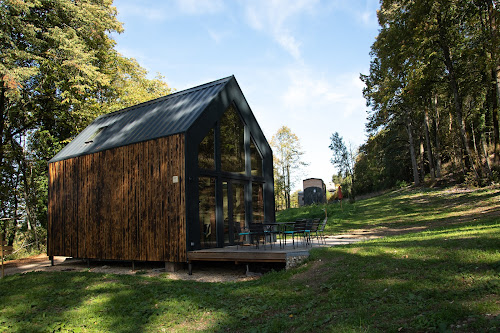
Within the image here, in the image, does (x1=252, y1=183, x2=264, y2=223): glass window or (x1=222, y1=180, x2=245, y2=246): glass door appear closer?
(x1=222, y1=180, x2=245, y2=246): glass door

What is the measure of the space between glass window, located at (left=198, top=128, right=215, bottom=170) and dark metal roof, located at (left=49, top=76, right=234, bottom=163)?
32.5 inches

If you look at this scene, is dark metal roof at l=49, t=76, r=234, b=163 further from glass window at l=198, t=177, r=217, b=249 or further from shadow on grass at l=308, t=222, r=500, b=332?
shadow on grass at l=308, t=222, r=500, b=332

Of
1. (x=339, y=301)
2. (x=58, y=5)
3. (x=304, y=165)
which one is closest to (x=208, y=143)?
(x=339, y=301)

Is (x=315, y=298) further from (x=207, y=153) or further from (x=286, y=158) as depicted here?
(x=286, y=158)

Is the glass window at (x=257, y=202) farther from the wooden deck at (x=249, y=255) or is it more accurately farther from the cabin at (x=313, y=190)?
the cabin at (x=313, y=190)

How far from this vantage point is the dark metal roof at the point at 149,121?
10790 millimetres

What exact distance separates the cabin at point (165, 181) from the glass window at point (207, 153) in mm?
31

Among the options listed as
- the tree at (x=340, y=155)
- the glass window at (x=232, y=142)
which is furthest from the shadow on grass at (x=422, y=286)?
the tree at (x=340, y=155)

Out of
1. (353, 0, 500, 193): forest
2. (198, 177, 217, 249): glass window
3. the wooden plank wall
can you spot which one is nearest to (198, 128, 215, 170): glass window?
(198, 177, 217, 249): glass window

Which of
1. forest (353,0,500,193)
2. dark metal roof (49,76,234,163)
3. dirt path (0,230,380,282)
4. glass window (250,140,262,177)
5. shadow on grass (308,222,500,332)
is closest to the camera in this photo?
shadow on grass (308,222,500,332)

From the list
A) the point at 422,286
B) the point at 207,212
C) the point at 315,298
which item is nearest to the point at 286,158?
the point at 207,212

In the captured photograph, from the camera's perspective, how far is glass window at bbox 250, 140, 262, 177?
1289 centimetres

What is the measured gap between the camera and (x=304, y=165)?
37375 mm

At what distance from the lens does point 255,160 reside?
13070mm
